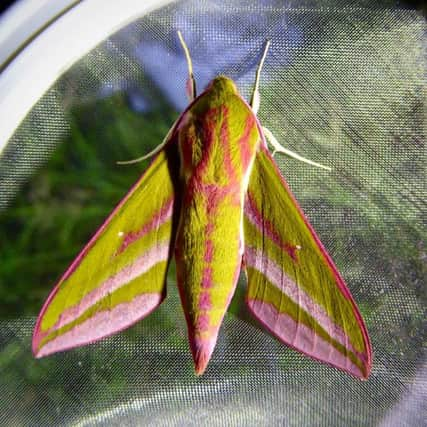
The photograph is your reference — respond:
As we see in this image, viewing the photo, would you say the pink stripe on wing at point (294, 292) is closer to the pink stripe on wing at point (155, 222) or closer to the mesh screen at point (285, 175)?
the pink stripe on wing at point (155, 222)

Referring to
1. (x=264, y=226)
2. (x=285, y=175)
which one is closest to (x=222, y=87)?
(x=264, y=226)

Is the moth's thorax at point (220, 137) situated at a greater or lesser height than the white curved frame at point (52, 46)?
lesser

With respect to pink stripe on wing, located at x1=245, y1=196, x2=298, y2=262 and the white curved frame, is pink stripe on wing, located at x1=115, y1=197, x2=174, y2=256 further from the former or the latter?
the white curved frame

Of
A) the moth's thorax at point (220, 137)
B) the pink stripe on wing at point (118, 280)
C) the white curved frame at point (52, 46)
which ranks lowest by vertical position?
the pink stripe on wing at point (118, 280)

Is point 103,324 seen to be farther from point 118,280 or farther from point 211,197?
point 211,197

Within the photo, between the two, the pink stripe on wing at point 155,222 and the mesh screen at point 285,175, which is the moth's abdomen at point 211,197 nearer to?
the pink stripe on wing at point 155,222

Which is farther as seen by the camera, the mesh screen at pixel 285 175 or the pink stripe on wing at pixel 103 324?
the mesh screen at pixel 285 175

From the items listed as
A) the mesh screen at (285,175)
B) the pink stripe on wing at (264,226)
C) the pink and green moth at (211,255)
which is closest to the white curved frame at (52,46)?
the mesh screen at (285,175)

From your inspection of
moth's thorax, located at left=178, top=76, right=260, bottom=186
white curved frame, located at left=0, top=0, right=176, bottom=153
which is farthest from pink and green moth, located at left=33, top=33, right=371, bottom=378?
white curved frame, located at left=0, top=0, right=176, bottom=153
